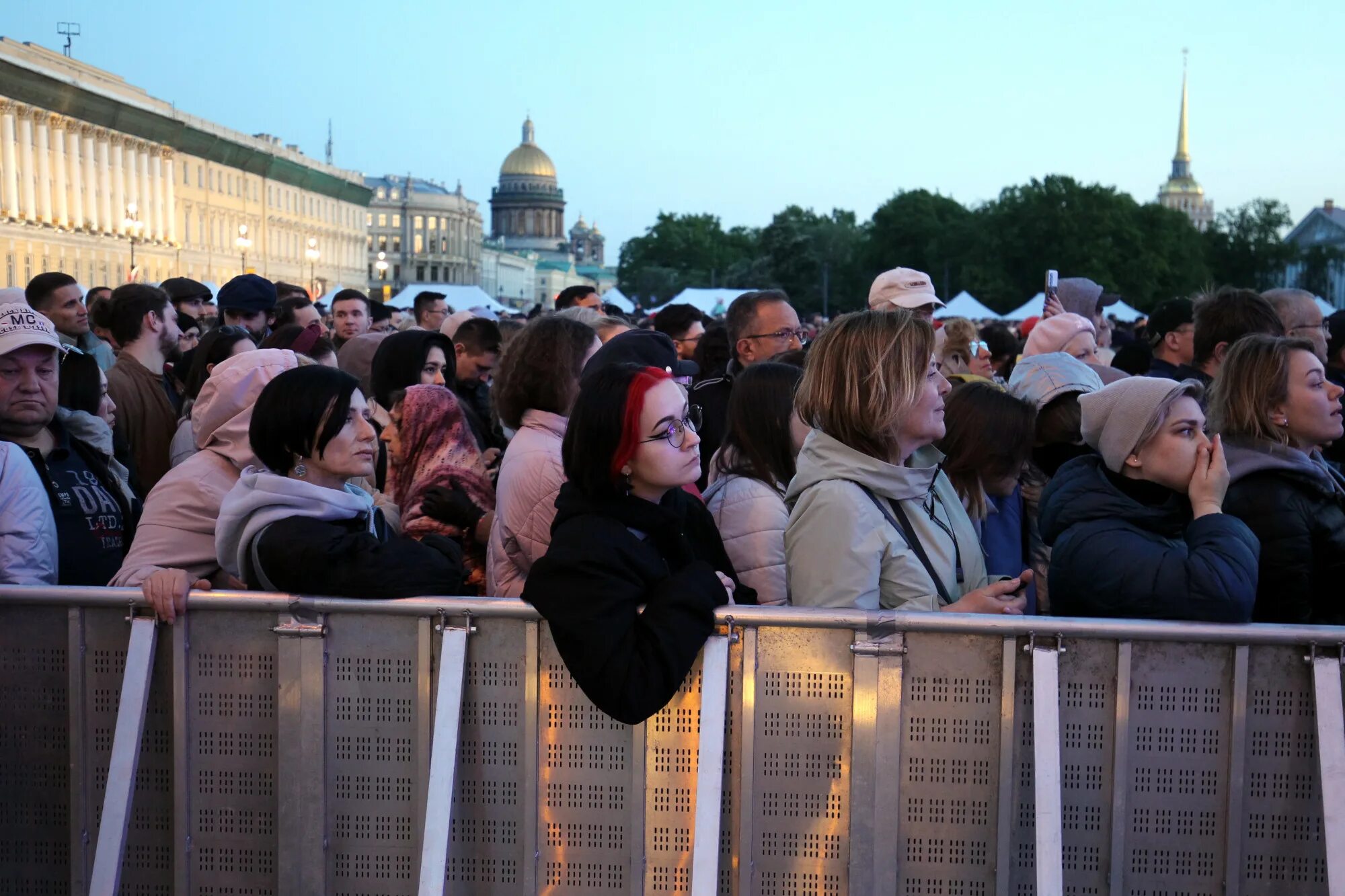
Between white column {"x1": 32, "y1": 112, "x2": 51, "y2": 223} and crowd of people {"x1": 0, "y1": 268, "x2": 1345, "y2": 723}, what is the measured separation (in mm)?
59739

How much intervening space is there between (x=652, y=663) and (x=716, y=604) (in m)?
0.20

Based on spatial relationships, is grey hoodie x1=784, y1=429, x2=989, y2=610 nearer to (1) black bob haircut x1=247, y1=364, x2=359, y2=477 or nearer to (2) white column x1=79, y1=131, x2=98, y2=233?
(1) black bob haircut x1=247, y1=364, x2=359, y2=477

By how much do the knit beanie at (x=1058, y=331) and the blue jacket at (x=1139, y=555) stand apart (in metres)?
2.88

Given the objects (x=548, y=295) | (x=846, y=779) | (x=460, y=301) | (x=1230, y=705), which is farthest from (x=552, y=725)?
(x=548, y=295)

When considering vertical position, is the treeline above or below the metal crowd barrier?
above

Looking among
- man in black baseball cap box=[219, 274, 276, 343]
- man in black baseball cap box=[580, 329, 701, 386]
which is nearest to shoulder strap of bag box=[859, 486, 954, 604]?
man in black baseball cap box=[580, 329, 701, 386]

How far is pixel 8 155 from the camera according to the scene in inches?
2199

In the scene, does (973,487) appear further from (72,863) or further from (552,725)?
(72,863)

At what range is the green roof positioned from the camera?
57.2 meters

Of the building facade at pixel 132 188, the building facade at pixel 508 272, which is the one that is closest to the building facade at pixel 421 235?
the building facade at pixel 508 272

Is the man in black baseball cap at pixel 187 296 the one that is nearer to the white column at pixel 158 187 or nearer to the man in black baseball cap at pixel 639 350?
the man in black baseball cap at pixel 639 350

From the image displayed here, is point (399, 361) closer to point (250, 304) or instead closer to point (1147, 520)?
point (1147, 520)

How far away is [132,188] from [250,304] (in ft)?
212

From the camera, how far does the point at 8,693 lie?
3.52 metres
